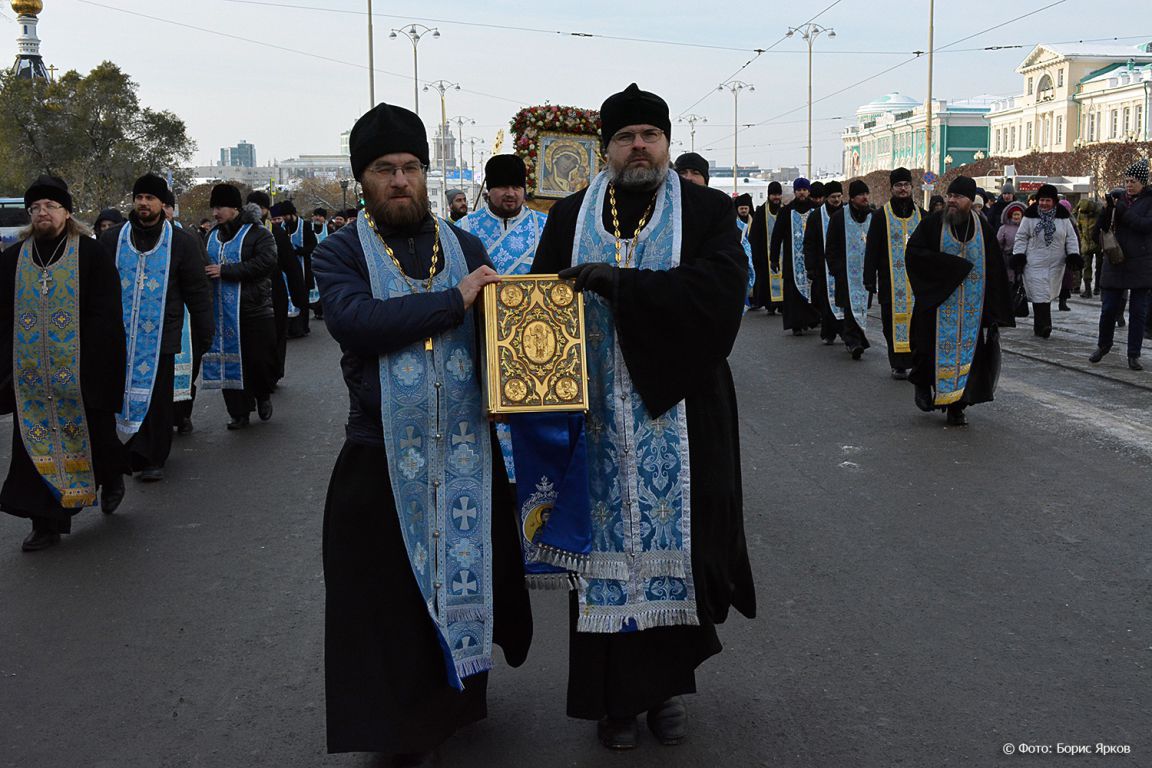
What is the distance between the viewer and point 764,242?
1955 centimetres

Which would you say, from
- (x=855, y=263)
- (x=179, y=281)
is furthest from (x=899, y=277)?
(x=179, y=281)

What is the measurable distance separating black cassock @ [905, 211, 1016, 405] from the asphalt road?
0.58 m

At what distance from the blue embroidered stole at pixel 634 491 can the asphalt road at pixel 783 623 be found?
45 cm

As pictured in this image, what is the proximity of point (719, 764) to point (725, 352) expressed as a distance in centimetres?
122

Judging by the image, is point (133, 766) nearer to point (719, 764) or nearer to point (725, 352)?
point (719, 764)

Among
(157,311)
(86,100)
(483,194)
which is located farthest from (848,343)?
(86,100)

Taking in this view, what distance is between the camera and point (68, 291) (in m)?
6.62

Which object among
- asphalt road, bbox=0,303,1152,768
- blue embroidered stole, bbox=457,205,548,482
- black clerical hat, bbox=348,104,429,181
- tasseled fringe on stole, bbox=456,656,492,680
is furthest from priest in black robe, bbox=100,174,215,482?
tasseled fringe on stole, bbox=456,656,492,680

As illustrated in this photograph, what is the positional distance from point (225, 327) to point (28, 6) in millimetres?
70597

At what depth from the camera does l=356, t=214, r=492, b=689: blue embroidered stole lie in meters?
3.67

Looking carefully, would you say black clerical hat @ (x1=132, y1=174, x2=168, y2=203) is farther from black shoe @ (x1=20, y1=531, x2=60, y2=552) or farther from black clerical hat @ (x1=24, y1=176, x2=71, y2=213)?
black shoe @ (x1=20, y1=531, x2=60, y2=552)

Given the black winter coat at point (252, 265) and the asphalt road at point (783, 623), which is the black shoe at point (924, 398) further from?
the black winter coat at point (252, 265)

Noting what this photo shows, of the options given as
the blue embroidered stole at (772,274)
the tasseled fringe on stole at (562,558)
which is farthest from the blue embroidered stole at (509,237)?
the blue embroidered stole at (772,274)

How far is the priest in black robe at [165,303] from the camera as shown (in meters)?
8.04
